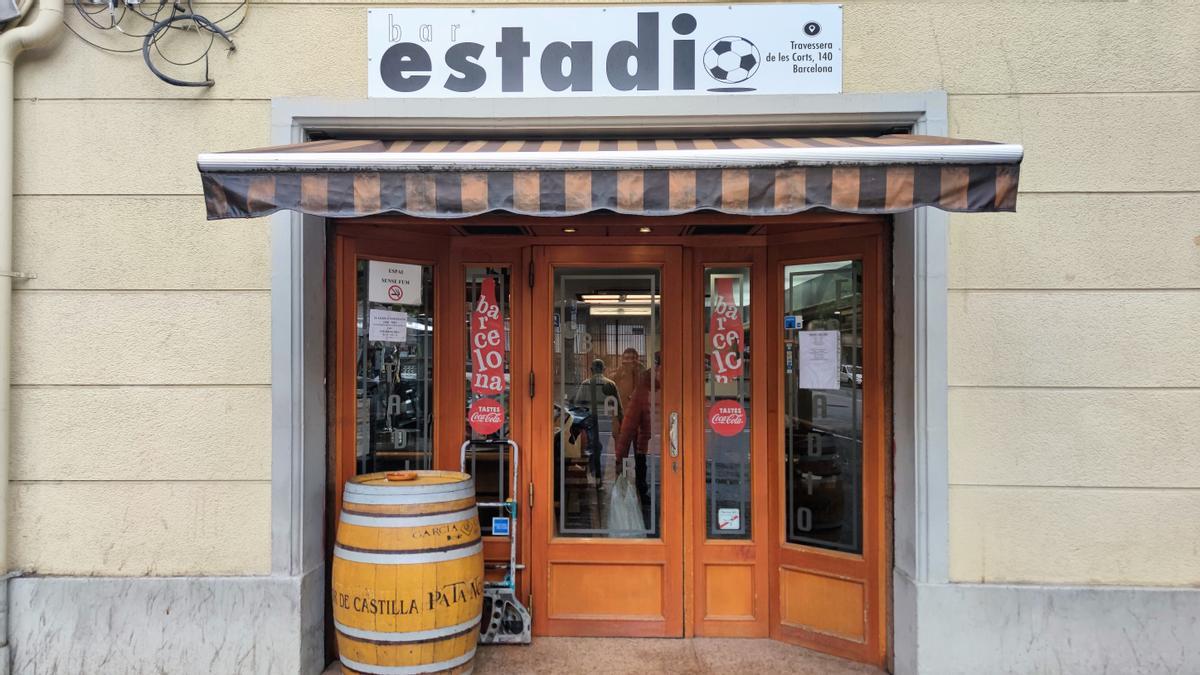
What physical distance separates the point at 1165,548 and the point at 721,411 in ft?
7.32

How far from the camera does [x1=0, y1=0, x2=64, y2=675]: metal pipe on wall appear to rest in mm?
3404

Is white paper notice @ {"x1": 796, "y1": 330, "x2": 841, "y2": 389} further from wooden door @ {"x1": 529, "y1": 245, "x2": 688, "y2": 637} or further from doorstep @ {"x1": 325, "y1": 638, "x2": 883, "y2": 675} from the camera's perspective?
doorstep @ {"x1": 325, "y1": 638, "x2": 883, "y2": 675}

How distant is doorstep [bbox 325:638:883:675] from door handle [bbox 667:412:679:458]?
3.54ft

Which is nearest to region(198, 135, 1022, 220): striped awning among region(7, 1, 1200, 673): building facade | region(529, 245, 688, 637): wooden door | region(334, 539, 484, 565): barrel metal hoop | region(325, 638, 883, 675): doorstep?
region(7, 1, 1200, 673): building facade

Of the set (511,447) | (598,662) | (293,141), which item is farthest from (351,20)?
(598,662)

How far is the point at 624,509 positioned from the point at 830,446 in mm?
1248

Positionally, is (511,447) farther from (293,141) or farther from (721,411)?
(293,141)

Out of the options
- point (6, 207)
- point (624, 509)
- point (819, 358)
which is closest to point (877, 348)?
point (819, 358)

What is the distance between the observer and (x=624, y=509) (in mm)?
4090

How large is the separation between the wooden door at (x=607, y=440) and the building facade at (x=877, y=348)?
91cm

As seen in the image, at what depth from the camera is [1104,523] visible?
3348mm

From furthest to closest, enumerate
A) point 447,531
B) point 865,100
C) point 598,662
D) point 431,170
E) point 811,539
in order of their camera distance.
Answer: point 811,539, point 598,662, point 865,100, point 447,531, point 431,170

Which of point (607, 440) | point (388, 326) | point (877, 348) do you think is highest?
point (388, 326)

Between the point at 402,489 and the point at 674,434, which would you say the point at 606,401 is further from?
the point at 402,489
